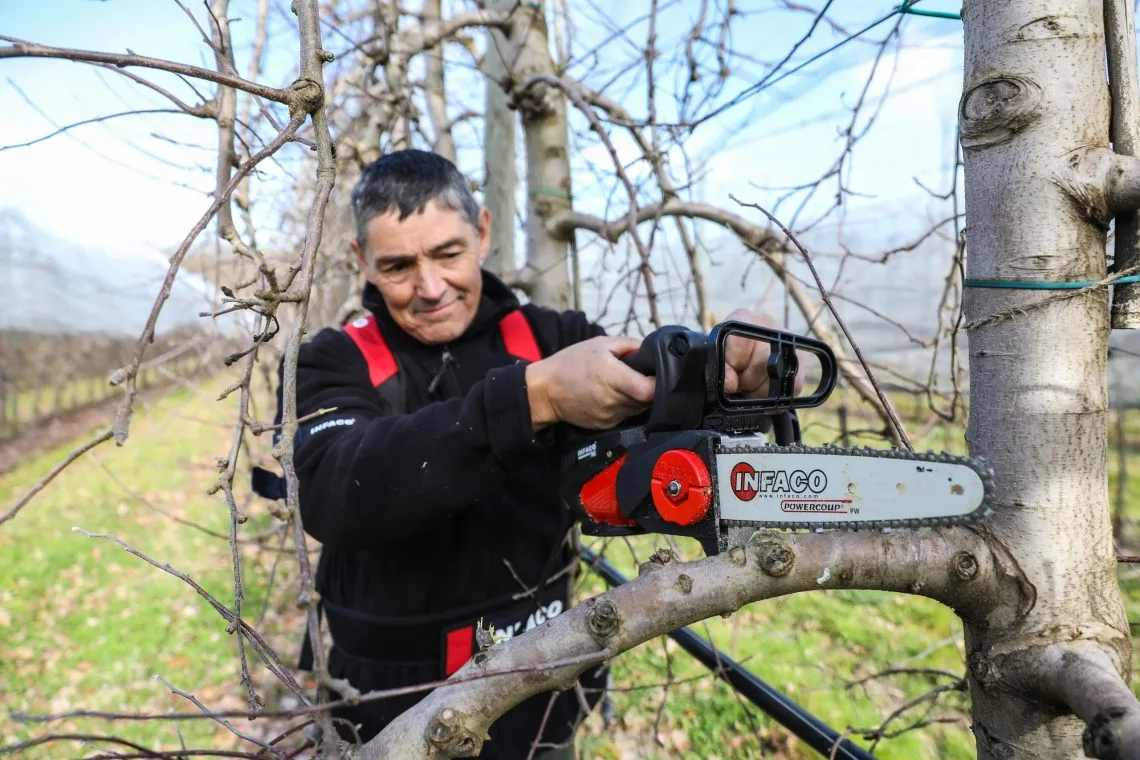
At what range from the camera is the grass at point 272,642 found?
357 cm

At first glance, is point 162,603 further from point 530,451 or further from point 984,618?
point 984,618

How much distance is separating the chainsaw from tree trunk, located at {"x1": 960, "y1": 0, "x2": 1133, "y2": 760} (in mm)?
133

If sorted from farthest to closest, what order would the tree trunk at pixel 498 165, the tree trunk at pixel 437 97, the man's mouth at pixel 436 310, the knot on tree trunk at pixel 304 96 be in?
the tree trunk at pixel 437 97 → the tree trunk at pixel 498 165 → the man's mouth at pixel 436 310 → the knot on tree trunk at pixel 304 96

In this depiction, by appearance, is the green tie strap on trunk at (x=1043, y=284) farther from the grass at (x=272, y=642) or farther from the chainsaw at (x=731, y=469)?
the grass at (x=272, y=642)

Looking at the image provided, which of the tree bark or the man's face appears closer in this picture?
the tree bark

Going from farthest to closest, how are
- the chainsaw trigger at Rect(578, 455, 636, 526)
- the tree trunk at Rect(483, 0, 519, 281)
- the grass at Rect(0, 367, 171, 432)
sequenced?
the grass at Rect(0, 367, 171, 432), the tree trunk at Rect(483, 0, 519, 281), the chainsaw trigger at Rect(578, 455, 636, 526)

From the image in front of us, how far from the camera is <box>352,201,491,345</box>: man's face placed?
6.63ft

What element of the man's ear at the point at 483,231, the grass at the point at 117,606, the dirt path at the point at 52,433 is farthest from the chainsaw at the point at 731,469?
the dirt path at the point at 52,433

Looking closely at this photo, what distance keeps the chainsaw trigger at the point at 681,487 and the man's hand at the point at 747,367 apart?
288 mm

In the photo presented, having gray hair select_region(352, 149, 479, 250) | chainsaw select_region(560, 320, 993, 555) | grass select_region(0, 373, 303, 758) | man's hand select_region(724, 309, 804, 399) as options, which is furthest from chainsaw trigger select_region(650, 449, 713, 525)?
grass select_region(0, 373, 303, 758)

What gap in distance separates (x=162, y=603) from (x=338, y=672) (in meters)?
4.68

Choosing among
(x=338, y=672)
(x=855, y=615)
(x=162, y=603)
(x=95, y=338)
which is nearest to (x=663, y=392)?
(x=338, y=672)

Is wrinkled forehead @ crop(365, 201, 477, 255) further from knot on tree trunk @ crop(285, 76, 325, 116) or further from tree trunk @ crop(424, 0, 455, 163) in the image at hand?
tree trunk @ crop(424, 0, 455, 163)

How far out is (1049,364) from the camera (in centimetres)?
102
